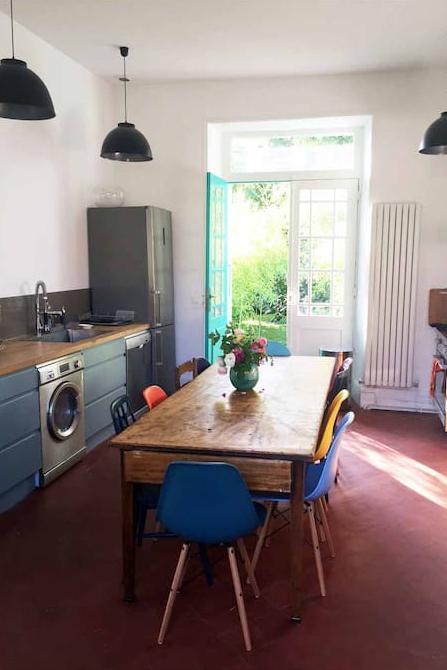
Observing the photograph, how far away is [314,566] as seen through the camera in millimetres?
2809

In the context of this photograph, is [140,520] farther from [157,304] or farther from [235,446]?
[157,304]

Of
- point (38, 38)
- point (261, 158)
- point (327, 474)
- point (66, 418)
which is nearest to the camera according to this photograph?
point (327, 474)

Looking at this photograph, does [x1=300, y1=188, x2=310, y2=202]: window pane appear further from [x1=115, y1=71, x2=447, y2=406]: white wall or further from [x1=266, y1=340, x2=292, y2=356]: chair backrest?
[x1=266, y1=340, x2=292, y2=356]: chair backrest

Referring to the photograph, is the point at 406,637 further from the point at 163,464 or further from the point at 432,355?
the point at 432,355

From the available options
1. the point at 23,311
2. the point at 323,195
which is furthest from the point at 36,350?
the point at 323,195

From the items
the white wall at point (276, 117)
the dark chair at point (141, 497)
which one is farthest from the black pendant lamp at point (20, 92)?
the white wall at point (276, 117)

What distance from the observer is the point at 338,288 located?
620 centimetres

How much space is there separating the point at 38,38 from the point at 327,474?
167 inches

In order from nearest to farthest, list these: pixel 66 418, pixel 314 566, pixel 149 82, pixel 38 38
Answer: pixel 314 566, pixel 66 418, pixel 38 38, pixel 149 82

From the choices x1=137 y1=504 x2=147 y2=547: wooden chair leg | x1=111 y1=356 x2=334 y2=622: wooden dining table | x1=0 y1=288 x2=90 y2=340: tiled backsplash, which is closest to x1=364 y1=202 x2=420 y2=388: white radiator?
x1=111 y1=356 x2=334 y2=622: wooden dining table

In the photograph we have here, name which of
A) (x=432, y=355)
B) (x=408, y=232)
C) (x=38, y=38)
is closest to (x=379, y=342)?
(x=432, y=355)

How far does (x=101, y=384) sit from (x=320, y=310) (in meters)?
2.85

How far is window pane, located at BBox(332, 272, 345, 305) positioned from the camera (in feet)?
20.3

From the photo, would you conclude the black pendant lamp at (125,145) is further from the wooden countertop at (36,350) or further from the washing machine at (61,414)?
the washing machine at (61,414)
